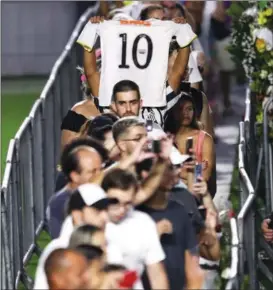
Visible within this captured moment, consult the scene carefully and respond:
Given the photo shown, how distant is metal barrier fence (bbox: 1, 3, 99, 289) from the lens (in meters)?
12.6

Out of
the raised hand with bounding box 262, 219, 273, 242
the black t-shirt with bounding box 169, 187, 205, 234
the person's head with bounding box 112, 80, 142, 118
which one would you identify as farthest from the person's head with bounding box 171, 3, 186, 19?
the black t-shirt with bounding box 169, 187, 205, 234

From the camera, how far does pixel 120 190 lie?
1055 centimetres

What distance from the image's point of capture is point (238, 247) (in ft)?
35.9

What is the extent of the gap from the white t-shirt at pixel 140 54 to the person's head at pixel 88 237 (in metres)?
4.13

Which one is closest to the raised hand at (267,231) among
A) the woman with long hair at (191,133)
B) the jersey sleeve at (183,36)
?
the woman with long hair at (191,133)

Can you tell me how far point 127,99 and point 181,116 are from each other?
2.53 ft

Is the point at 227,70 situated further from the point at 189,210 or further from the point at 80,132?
the point at 189,210

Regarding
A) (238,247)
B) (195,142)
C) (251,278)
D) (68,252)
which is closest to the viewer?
(68,252)

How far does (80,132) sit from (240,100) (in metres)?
11.4

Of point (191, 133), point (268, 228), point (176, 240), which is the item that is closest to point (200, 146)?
point (191, 133)

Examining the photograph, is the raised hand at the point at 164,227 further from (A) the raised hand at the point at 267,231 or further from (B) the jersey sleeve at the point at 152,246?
(A) the raised hand at the point at 267,231

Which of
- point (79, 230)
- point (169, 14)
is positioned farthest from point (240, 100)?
point (79, 230)

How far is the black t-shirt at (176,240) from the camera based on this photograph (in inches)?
432

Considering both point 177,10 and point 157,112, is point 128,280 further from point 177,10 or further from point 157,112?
point 177,10
